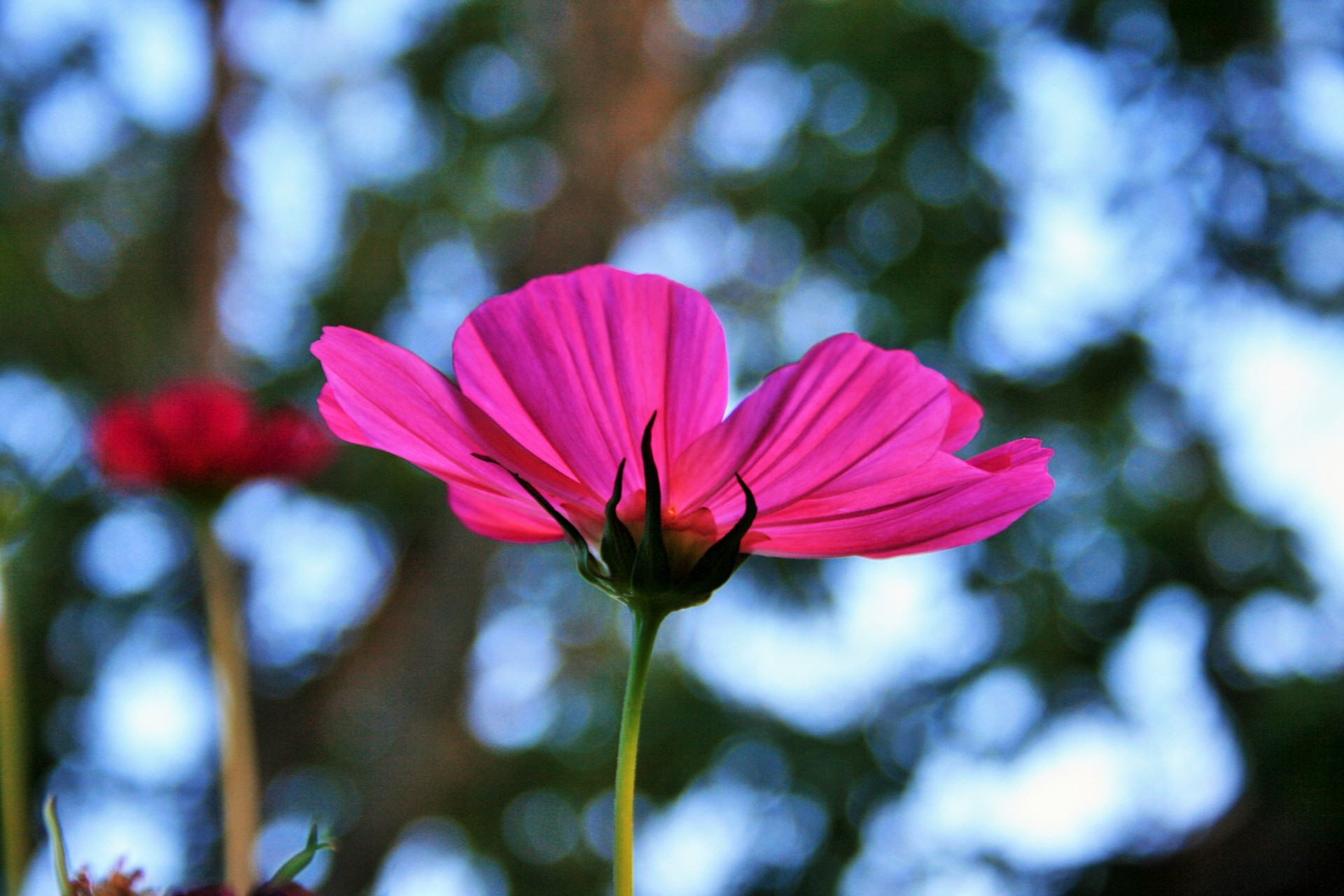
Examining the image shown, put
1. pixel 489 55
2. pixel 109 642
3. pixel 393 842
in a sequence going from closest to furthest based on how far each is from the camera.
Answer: pixel 393 842 < pixel 109 642 < pixel 489 55

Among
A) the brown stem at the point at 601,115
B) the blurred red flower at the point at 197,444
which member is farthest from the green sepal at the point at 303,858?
the brown stem at the point at 601,115

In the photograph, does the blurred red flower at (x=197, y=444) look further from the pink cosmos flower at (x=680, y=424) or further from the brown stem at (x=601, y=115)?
the brown stem at (x=601, y=115)

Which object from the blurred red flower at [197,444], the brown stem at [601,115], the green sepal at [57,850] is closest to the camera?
the green sepal at [57,850]

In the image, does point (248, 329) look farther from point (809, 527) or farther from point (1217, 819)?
point (809, 527)

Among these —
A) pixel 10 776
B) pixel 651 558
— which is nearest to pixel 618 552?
pixel 651 558

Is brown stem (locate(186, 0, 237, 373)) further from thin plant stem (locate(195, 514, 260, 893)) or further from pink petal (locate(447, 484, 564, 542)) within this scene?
pink petal (locate(447, 484, 564, 542))

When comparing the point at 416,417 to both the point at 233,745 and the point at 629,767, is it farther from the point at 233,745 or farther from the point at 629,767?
the point at 233,745

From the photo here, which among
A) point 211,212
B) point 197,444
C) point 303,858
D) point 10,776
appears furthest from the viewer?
point 211,212

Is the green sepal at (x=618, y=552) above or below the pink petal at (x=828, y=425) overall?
below

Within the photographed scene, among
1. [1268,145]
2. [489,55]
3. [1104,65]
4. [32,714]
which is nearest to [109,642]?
[32,714]
